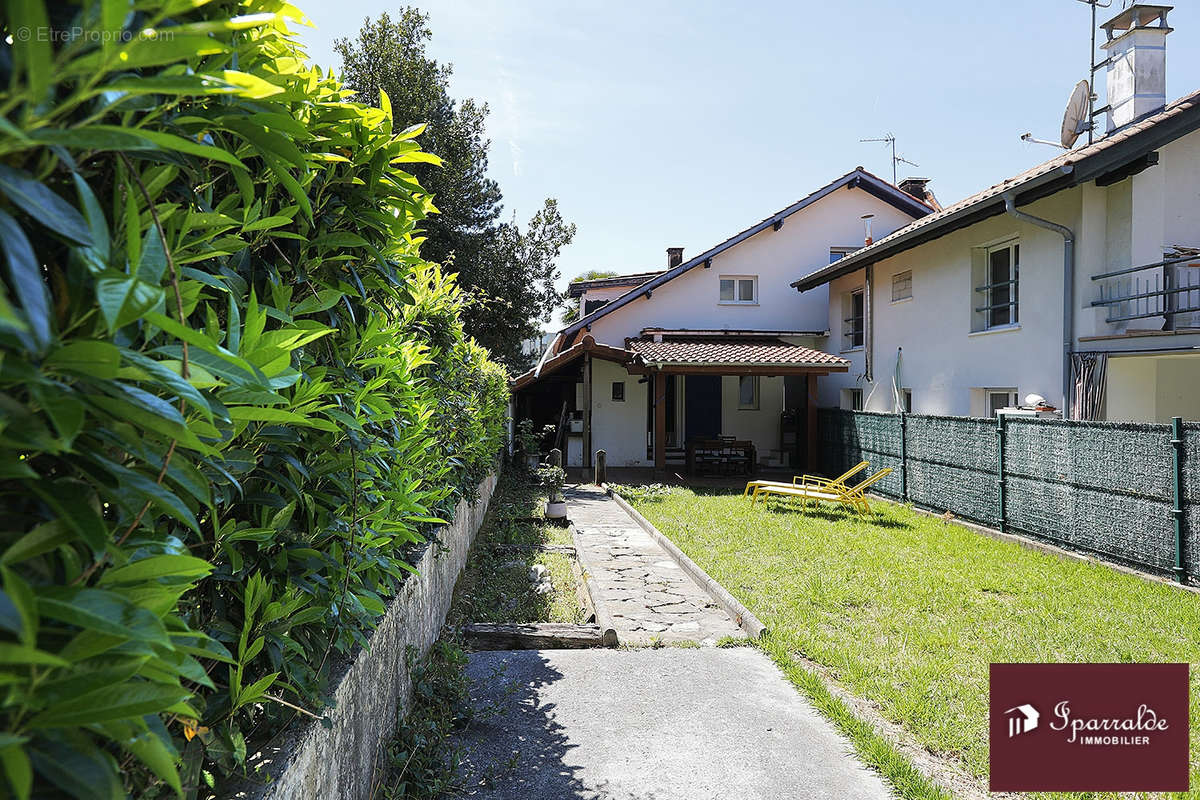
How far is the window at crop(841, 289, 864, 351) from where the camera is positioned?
65.1 feet

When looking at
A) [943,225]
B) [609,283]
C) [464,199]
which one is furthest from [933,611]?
[609,283]

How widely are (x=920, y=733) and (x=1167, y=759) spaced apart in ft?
4.33

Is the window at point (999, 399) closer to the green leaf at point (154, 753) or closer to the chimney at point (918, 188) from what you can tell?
the chimney at point (918, 188)

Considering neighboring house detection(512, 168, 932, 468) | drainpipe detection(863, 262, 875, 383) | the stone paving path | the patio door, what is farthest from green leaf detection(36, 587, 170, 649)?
the patio door

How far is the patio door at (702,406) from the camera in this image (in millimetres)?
21297

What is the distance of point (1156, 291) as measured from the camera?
35.1ft

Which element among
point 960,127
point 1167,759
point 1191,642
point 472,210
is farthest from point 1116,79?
point 472,210

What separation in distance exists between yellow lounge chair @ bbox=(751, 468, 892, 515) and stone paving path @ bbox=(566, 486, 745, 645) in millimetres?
3171

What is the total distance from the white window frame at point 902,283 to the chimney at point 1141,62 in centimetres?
539

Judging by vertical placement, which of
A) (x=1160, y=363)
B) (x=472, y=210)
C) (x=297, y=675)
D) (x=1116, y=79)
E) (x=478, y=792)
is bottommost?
(x=478, y=792)

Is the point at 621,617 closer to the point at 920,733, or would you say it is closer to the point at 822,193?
the point at 920,733

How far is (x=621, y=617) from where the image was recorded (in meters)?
6.98
